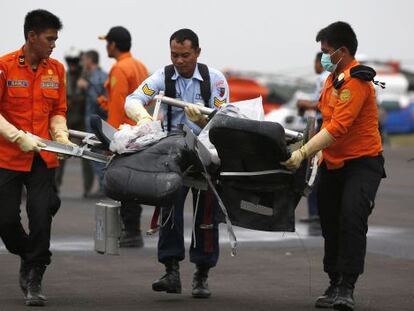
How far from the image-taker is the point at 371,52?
2809 cm

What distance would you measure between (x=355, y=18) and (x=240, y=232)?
1195 centimetres

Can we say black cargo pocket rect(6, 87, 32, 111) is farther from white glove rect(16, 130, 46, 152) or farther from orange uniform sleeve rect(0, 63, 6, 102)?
white glove rect(16, 130, 46, 152)

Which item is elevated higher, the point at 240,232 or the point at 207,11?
the point at 207,11

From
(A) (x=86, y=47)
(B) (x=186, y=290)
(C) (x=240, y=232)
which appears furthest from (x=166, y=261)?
(A) (x=86, y=47)

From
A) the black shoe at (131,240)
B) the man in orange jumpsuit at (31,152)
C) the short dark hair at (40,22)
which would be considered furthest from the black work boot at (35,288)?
the black shoe at (131,240)

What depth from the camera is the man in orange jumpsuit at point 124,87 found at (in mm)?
12555

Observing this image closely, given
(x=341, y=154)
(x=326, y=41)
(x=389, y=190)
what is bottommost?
(x=389, y=190)

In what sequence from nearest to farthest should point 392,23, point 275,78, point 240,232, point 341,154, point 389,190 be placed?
point 341,154, point 240,232, point 389,190, point 392,23, point 275,78

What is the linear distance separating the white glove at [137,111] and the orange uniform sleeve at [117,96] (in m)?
3.32

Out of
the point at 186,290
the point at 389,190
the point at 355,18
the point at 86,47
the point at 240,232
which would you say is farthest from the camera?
the point at 355,18

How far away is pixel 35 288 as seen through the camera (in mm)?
8992

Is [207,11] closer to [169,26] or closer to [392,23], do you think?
[169,26]

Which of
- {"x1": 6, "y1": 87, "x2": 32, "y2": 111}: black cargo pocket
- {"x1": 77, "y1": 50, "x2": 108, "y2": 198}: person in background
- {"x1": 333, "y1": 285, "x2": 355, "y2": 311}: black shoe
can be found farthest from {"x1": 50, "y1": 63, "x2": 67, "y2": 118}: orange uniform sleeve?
{"x1": 77, "y1": 50, "x2": 108, "y2": 198}: person in background

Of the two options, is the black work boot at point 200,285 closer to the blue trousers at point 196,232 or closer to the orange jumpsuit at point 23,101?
the blue trousers at point 196,232
